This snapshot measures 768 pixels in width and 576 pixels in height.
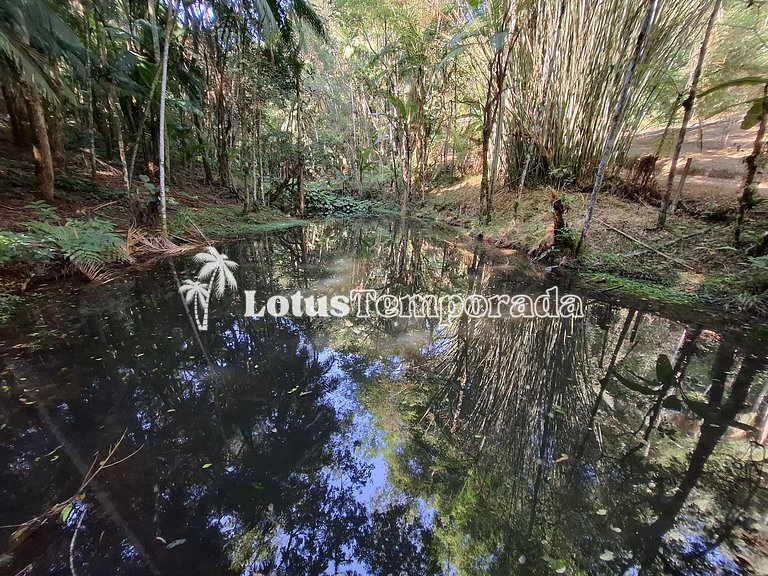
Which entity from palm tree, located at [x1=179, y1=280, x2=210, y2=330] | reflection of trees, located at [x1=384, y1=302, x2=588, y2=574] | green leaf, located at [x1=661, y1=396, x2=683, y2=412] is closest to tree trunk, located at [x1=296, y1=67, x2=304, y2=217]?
palm tree, located at [x1=179, y1=280, x2=210, y2=330]

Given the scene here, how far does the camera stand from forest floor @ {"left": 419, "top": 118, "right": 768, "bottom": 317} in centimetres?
470

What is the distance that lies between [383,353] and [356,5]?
1257cm

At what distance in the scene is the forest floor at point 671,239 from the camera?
4.70 metres

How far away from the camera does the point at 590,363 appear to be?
3.48m

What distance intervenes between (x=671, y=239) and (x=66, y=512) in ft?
26.1

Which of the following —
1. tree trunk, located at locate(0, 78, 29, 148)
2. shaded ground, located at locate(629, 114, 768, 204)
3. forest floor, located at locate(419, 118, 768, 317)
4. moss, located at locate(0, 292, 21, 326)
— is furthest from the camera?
tree trunk, located at locate(0, 78, 29, 148)

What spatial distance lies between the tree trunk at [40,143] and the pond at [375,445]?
4181 millimetres

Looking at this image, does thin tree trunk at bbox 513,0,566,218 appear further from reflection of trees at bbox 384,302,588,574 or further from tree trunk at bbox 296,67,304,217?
tree trunk at bbox 296,67,304,217

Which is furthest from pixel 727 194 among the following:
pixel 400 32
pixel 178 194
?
pixel 178 194

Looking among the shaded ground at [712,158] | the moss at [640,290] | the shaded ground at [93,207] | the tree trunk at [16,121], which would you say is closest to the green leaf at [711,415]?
the moss at [640,290]

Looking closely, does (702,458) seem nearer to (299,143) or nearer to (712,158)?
(712,158)

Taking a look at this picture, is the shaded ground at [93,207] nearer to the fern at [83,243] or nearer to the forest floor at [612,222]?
the forest floor at [612,222]

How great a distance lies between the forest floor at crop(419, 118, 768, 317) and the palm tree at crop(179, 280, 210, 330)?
19.0ft

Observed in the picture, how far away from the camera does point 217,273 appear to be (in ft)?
19.7
